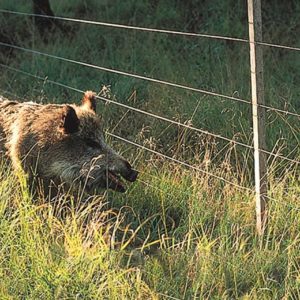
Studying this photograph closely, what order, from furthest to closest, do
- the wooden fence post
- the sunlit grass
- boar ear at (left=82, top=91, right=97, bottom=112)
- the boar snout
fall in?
boar ear at (left=82, top=91, right=97, bottom=112) → the boar snout → the wooden fence post → the sunlit grass

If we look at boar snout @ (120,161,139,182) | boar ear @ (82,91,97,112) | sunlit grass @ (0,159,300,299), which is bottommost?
sunlit grass @ (0,159,300,299)

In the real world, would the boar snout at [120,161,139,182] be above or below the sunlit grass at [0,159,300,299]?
above

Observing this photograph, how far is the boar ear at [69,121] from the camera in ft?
18.5

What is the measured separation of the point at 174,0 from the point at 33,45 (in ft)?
7.29

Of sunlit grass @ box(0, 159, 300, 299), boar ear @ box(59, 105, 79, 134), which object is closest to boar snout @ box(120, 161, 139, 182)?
sunlit grass @ box(0, 159, 300, 299)

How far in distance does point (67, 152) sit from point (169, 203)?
868 mm

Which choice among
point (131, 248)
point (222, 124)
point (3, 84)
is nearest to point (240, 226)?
point (131, 248)

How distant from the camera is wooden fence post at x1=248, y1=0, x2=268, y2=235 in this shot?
16.1 feet

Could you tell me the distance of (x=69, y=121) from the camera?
568 centimetres

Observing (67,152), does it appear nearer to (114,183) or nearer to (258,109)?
(114,183)

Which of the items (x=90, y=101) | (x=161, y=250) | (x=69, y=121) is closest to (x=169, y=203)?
(x=161, y=250)

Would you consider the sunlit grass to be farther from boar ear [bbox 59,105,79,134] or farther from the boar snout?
boar ear [bbox 59,105,79,134]

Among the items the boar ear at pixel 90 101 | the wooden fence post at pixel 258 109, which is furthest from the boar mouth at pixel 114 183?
the wooden fence post at pixel 258 109

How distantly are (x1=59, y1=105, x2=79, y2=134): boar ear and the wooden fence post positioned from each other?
1.41 meters
